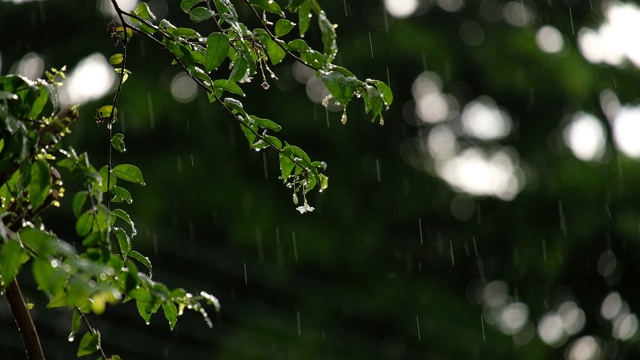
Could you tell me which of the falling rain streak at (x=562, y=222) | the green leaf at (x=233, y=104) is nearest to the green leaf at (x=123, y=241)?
the green leaf at (x=233, y=104)

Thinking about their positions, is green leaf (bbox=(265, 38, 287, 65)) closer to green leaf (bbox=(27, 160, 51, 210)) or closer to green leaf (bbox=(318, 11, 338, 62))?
green leaf (bbox=(318, 11, 338, 62))

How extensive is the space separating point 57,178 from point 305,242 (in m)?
4.82

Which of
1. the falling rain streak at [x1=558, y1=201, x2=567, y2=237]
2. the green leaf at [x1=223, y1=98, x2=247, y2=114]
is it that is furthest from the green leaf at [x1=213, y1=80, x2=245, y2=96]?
the falling rain streak at [x1=558, y1=201, x2=567, y2=237]

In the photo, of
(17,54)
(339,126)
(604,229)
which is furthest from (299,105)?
(604,229)

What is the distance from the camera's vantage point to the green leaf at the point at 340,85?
1009 mm

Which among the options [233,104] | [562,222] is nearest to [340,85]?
[233,104]

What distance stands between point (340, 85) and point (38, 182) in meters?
0.31

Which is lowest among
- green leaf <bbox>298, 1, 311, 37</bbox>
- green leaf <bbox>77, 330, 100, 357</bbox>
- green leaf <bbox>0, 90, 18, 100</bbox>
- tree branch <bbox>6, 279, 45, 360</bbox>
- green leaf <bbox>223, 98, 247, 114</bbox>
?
tree branch <bbox>6, 279, 45, 360</bbox>

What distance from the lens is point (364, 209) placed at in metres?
5.92

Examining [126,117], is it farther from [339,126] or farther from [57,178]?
[57,178]

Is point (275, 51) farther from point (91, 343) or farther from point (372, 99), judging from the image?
point (91, 343)

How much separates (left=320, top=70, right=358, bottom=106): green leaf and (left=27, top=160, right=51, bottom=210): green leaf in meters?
0.29

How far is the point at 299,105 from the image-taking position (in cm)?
576

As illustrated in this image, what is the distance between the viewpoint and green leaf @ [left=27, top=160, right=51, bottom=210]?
86 cm
